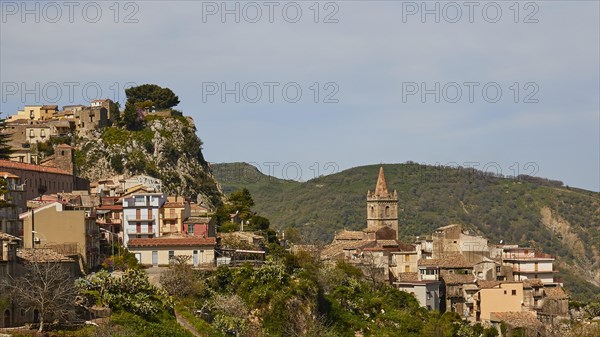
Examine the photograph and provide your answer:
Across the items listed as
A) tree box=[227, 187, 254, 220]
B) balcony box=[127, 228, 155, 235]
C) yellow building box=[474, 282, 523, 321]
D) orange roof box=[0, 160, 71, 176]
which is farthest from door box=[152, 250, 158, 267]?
yellow building box=[474, 282, 523, 321]

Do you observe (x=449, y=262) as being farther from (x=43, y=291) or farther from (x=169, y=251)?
(x=43, y=291)

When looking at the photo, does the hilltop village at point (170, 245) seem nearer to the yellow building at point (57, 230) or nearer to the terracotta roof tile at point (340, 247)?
the yellow building at point (57, 230)

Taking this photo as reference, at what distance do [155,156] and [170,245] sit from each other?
50.3m

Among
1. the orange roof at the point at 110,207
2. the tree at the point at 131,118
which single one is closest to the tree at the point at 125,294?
the orange roof at the point at 110,207

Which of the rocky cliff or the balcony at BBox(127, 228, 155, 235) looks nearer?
the balcony at BBox(127, 228, 155, 235)

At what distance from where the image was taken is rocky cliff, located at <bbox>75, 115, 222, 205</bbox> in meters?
123

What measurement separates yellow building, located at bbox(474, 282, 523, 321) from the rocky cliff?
3776 centimetres

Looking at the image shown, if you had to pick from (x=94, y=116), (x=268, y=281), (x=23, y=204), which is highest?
(x=94, y=116)

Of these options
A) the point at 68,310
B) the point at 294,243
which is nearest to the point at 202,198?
the point at 294,243

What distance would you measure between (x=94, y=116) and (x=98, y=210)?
46.9 metres

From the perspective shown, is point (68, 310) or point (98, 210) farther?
point (98, 210)

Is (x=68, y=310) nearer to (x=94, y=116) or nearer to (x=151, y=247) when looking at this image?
(x=151, y=247)

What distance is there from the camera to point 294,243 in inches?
4562

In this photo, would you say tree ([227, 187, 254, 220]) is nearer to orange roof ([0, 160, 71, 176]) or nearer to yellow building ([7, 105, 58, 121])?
orange roof ([0, 160, 71, 176])
